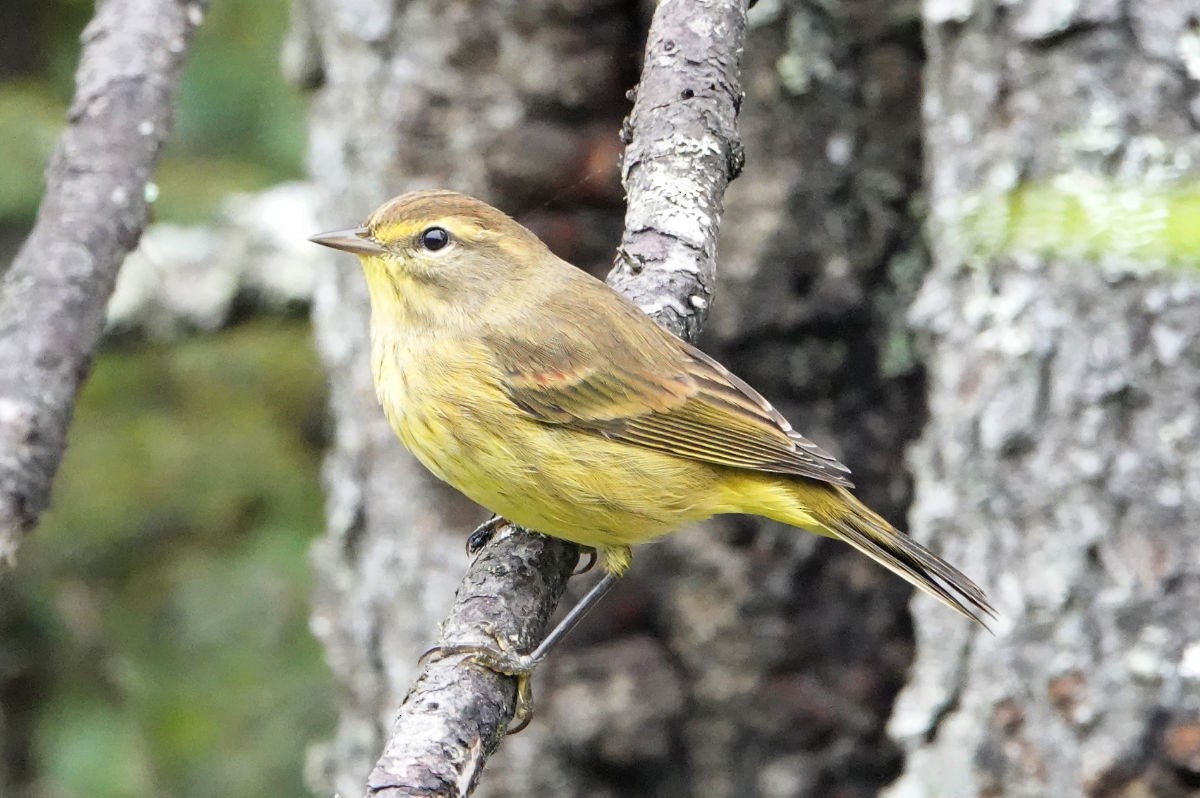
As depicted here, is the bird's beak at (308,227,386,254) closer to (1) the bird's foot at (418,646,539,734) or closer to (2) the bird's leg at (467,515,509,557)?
(2) the bird's leg at (467,515,509,557)

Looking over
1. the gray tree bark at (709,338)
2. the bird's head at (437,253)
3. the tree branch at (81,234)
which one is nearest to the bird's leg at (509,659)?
the tree branch at (81,234)

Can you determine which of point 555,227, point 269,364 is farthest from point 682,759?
point 269,364

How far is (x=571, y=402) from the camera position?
348cm

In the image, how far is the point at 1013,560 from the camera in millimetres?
3826

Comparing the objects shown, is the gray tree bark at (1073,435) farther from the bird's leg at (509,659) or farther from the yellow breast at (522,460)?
the bird's leg at (509,659)

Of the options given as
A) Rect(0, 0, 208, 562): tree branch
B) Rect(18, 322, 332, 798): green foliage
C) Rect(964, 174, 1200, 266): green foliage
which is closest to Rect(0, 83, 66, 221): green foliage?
Rect(18, 322, 332, 798): green foliage

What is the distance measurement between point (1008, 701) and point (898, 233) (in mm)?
1619

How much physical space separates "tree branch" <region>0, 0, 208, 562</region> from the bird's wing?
1039 mm

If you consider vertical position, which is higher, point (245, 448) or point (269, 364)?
point (269, 364)

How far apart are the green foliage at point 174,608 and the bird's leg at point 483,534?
2077mm

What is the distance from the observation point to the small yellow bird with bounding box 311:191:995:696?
3303mm

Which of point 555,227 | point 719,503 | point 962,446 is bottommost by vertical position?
point 719,503

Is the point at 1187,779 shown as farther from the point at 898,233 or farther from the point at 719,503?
the point at 898,233

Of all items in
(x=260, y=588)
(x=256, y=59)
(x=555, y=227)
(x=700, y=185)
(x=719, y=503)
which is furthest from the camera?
(x=256, y=59)
